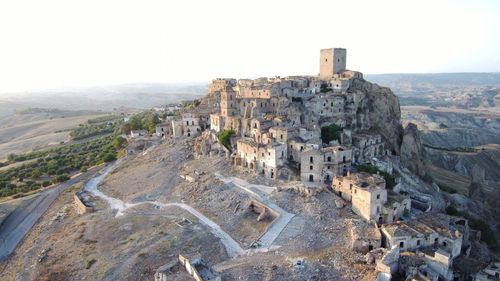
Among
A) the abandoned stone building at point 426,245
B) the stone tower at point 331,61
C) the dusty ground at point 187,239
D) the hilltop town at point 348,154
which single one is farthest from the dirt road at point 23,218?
the stone tower at point 331,61

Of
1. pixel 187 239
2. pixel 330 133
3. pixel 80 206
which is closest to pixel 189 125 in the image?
pixel 80 206

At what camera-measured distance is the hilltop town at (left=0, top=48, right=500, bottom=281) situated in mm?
30797

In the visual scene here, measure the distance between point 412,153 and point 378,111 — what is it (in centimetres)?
973

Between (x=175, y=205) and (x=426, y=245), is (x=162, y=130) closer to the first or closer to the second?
(x=175, y=205)

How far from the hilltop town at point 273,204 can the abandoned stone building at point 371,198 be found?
0.16 metres

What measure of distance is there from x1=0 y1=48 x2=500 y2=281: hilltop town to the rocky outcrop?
0.32 metres

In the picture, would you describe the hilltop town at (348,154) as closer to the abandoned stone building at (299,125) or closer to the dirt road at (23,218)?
the abandoned stone building at (299,125)

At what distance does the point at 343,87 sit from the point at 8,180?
6365 cm

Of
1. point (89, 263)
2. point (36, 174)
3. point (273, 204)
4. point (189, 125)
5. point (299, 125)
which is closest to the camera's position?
point (89, 263)

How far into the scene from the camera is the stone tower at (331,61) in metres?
→ 71.2

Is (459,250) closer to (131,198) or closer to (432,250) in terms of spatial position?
(432,250)

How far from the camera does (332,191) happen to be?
41.1 metres

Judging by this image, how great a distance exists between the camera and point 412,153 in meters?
63.9

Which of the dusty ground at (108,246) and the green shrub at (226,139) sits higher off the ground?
the green shrub at (226,139)
